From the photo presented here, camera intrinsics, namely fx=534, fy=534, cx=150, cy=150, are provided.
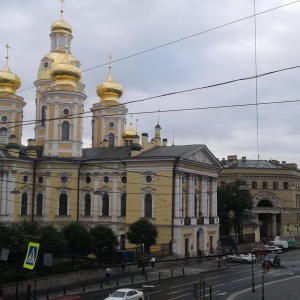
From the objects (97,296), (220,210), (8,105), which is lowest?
(97,296)

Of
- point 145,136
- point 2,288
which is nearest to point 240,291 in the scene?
point 2,288

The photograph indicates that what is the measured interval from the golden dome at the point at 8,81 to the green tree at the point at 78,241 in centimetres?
2627

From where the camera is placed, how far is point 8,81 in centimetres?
5797

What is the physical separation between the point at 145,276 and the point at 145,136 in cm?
1816

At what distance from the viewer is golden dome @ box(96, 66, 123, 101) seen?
204 ft

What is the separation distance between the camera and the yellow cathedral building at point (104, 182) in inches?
1827

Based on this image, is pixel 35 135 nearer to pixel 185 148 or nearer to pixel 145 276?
pixel 185 148

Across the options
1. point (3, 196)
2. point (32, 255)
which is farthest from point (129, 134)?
point (32, 255)

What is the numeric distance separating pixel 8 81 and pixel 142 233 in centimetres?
2570

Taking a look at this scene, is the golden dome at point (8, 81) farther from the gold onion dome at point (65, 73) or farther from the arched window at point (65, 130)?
the arched window at point (65, 130)

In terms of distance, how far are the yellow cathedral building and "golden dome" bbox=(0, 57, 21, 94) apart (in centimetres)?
529

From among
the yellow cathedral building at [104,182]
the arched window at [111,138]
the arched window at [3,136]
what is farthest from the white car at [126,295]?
the arched window at [111,138]

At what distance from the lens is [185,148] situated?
4850 centimetres

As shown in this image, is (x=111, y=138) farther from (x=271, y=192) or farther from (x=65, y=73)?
(x=271, y=192)
